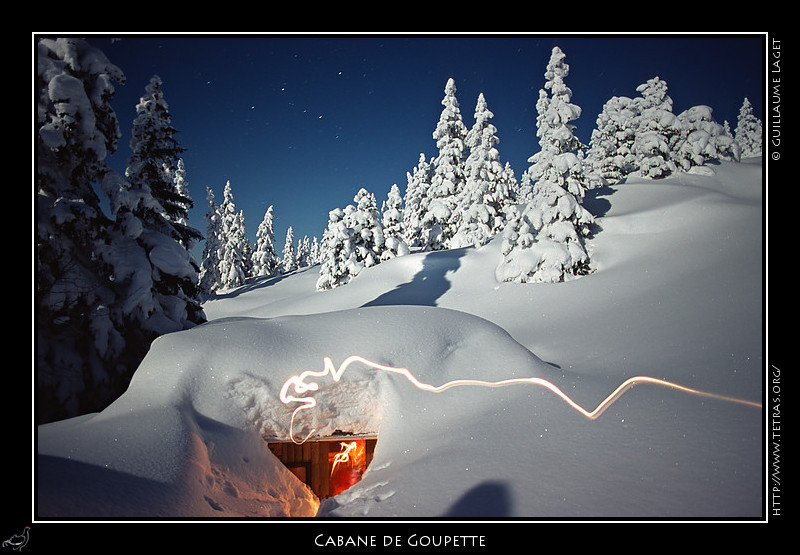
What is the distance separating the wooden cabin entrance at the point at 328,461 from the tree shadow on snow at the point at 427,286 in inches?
469

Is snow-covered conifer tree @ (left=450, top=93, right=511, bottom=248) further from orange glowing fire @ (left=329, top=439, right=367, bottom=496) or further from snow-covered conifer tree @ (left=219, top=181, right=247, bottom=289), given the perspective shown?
snow-covered conifer tree @ (left=219, top=181, right=247, bottom=289)

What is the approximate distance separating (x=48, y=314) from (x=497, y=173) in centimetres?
2668

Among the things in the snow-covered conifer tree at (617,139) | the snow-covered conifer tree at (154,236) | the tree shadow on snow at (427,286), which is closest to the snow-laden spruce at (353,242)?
the tree shadow on snow at (427,286)

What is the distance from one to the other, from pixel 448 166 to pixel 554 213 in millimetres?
15516

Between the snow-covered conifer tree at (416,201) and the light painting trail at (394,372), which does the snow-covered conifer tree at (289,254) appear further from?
the light painting trail at (394,372)

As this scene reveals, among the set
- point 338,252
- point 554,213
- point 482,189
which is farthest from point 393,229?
point 554,213

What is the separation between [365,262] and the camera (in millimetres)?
28484

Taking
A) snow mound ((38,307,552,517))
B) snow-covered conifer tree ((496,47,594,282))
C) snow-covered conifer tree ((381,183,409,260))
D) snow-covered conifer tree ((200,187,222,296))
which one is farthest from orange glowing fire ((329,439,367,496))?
snow-covered conifer tree ((200,187,222,296))

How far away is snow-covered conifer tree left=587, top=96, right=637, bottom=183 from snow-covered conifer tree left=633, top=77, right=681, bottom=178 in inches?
37.0

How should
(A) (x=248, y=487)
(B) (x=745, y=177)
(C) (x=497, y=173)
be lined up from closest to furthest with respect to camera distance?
(A) (x=248, y=487) → (B) (x=745, y=177) → (C) (x=497, y=173)

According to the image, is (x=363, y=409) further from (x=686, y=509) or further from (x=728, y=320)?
(x=728, y=320)

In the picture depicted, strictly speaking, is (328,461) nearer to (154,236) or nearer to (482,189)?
(154,236)
